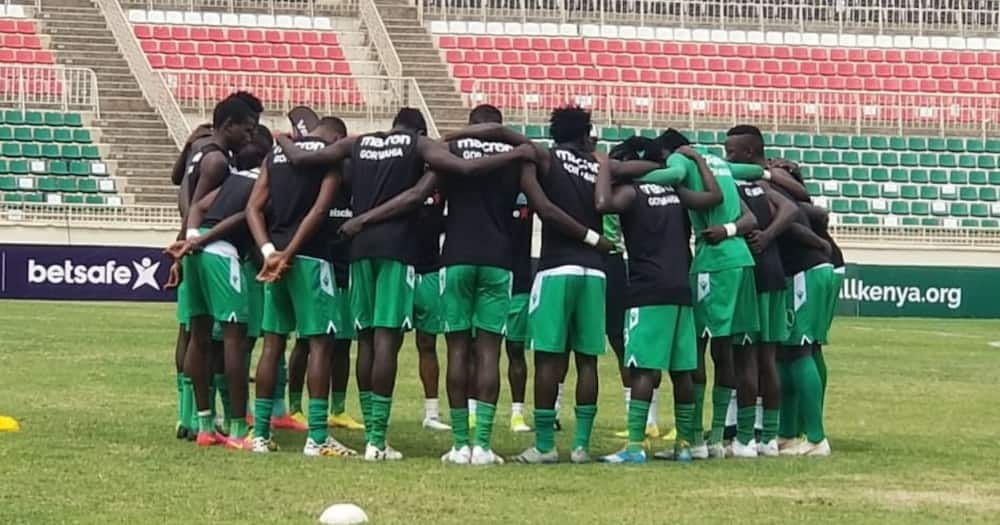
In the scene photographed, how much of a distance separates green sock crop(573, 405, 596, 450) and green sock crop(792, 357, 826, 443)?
1.55 metres

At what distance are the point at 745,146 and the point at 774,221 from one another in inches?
24.3

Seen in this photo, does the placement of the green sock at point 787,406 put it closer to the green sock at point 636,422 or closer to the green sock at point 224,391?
the green sock at point 636,422

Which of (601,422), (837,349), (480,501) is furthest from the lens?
(837,349)

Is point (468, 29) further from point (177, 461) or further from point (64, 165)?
point (177, 461)

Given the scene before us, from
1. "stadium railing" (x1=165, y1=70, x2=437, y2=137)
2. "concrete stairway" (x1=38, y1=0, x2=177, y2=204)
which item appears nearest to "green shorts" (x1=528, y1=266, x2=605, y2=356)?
"concrete stairway" (x1=38, y1=0, x2=177, y2=204)

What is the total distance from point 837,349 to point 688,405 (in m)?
14.0

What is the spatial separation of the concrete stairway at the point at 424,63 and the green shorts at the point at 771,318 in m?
28.0

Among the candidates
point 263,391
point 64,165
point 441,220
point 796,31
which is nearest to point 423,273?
point 441,220

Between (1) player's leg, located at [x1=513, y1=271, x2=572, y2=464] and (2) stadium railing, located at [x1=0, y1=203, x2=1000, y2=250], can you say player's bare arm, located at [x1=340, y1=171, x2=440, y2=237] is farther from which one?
(2) stadium railing, located at [x1=0, y1=203, x2=1000, y2=250]

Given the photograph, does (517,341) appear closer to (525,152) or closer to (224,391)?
(224,391)

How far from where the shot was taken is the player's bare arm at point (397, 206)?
12422mm

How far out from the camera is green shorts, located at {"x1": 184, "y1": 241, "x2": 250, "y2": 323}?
1314 cm

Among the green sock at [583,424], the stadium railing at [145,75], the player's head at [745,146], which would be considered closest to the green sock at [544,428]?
the green sock at [583,424]

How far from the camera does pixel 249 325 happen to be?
13852 millimetres
